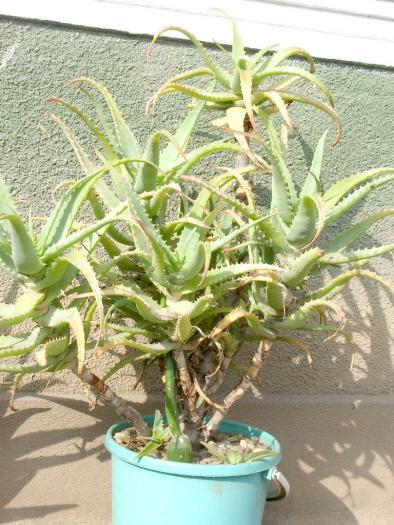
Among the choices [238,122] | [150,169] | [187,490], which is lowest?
[187,490]

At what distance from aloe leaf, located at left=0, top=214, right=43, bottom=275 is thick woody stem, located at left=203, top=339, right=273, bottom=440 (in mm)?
507

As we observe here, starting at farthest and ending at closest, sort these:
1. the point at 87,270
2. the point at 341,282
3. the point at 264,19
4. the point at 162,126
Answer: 1. the point at 264,19
2. the point at 162,126
3. the point at 341,282
4. the point at 87,270

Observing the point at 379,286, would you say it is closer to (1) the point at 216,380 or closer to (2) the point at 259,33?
(1) the point at 216,380

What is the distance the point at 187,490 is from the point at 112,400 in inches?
9.4

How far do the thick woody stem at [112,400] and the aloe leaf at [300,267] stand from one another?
420mm

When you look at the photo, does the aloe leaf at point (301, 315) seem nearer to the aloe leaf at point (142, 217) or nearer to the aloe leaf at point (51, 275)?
the aloe leaf at point (142, 217)

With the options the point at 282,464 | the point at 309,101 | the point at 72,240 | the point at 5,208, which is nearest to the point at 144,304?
the point at 72,240

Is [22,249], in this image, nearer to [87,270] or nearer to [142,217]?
[87,270]

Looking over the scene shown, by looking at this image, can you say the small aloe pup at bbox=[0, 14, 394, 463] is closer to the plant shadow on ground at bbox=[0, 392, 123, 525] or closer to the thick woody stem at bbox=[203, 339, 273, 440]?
the thick woody stem at bbox=[203, 339, 273, 440]

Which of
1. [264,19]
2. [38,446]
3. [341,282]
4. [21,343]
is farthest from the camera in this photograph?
[264,19]

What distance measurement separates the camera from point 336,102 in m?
1.87

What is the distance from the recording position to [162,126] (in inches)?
66.6

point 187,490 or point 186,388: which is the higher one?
point 186,388

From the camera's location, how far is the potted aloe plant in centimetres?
114
